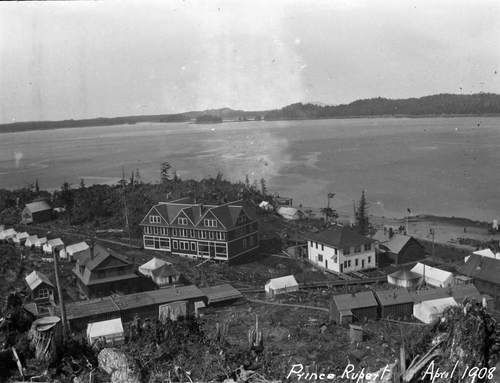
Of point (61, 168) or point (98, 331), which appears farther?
point (61, 168)

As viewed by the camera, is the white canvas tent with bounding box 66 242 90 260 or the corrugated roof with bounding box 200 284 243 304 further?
the white canvas tent with bounding box 66 242 90 260

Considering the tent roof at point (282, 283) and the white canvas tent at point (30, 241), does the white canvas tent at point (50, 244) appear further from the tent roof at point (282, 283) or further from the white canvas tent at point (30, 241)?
the tent roof at point (282, 283)

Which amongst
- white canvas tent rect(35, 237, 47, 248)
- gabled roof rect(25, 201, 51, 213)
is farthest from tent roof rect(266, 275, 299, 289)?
gabled roof rect(25, 201, 51, 213)

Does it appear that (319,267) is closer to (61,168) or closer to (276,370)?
(276,370)

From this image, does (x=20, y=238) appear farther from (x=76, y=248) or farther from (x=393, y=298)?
(x=393, y=298)

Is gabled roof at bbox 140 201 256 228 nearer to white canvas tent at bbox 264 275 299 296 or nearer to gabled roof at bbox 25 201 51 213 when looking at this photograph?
white canvas tent at bbox 264 275 299 296

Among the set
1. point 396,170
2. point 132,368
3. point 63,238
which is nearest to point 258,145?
point 396,170
